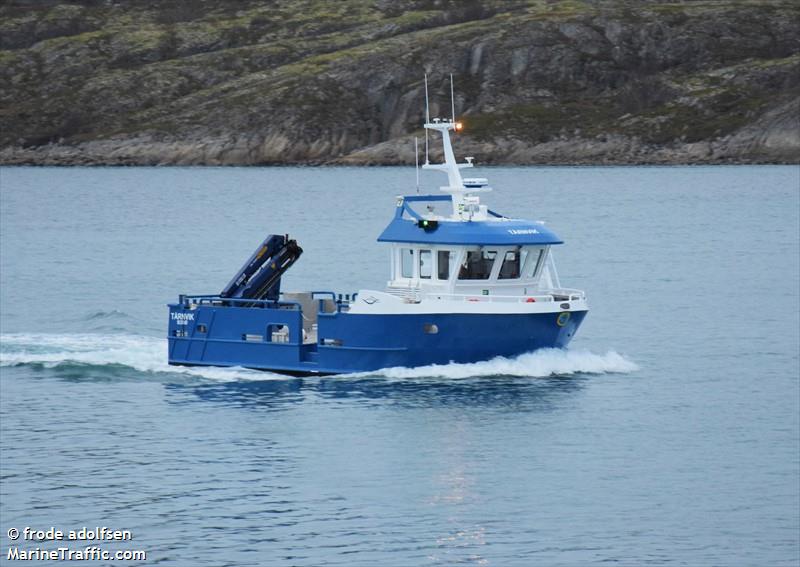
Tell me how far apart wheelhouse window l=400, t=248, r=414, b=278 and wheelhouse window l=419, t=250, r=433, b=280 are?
1.32 feet

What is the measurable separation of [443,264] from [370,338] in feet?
10.1

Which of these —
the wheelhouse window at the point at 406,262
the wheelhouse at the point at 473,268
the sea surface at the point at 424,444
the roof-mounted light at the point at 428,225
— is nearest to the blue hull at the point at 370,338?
the sea surface at the point at 424,444

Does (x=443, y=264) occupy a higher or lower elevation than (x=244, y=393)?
higher

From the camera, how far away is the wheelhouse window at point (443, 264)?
1900 inches

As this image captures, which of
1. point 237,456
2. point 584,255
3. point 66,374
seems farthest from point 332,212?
point 237,456

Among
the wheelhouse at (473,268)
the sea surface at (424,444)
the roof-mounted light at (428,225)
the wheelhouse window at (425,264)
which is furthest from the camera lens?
the wheelhouse window at (425,264)

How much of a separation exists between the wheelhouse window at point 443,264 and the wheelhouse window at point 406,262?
39.9 inches

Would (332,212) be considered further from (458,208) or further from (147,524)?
(147,524)

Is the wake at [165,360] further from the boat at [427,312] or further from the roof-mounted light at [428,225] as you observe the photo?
the roof-mounted light at [428,225]

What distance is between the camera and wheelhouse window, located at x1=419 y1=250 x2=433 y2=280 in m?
48.6

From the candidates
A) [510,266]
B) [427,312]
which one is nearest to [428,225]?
[510,266]

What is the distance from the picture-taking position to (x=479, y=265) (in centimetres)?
4831

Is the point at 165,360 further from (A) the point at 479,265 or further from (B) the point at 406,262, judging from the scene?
(A) the point at 479,265

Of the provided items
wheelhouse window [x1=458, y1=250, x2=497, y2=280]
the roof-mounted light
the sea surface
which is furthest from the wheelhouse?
the sea surface
